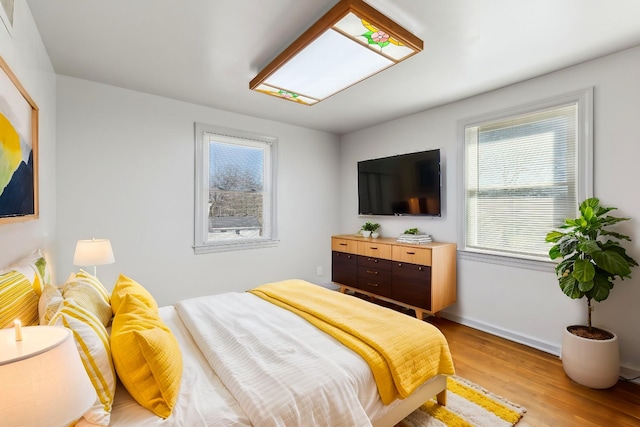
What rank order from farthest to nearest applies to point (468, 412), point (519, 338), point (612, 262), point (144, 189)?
point (144, 189), point (519, 338), point (612, 262), point (468, 412)

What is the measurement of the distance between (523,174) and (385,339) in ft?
7.72

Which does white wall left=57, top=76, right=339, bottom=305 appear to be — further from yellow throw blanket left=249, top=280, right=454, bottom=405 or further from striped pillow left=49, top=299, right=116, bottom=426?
striped pillow left=49, top=299, right=116, bottom=426

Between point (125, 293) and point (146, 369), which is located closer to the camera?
point (146, 369)

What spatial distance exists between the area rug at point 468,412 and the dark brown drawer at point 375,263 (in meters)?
1.61

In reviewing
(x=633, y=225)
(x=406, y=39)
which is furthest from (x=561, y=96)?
(x=406, y=39)

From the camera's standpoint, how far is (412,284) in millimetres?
3316

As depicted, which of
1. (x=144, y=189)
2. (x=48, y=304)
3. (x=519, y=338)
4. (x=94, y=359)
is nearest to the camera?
(x=94, y=359)

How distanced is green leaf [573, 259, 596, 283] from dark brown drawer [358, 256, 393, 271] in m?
1.72

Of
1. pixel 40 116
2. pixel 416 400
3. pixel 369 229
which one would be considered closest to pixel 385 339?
pixel 416 400

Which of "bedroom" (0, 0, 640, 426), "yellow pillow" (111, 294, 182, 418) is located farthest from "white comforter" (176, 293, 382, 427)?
"bedroom" (0, 0, 640, 426)

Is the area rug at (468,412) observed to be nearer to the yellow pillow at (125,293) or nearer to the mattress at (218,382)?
the mattress at (218,382)

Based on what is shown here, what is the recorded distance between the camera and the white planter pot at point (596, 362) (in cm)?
214

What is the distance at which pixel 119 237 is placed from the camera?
308cm

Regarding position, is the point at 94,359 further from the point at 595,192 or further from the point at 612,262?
the point at 595,192
